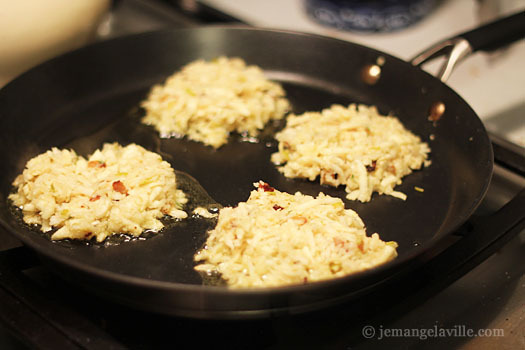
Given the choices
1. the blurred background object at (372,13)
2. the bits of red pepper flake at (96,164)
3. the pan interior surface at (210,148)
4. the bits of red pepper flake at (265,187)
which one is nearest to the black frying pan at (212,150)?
the pan interior surface at (210,148)

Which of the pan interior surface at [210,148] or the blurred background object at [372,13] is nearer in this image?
the pan interior surface at [210,148]

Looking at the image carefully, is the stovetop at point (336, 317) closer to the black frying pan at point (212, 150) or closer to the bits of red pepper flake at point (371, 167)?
A: the black frying pan at point (212, 150)

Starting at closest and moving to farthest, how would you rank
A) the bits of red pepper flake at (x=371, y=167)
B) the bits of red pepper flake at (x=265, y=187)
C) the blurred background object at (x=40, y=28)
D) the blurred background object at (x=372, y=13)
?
1. the bits of red pepper flake at (x=265, y=187)
2. the bits of red pepper flake at (x=371, y=167)
3. the blurred background object at (x=40, y=28)
4. the blurred background object at (x=372, y=13)

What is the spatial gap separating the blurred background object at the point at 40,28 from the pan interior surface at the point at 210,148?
0.16 metres

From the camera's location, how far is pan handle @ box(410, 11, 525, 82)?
2.02m

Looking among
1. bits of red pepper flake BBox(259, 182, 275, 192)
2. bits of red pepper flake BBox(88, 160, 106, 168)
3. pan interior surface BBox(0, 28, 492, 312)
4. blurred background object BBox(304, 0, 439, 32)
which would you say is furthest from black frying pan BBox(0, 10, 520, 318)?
blurred background object BBox(304, 0, 439, 32)

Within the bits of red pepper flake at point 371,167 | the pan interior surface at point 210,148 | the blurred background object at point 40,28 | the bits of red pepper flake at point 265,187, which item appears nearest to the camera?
the pan interior surface at point 210,148

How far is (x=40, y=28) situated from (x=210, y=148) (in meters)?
0.92

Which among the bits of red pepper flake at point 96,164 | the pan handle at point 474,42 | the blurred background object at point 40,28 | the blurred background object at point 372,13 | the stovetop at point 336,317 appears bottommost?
the stovetop at point 336,317

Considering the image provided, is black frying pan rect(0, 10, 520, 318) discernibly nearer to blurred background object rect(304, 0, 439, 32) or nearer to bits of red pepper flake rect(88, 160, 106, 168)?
bits of red pepper flake rect(88, 160, 106, 168)

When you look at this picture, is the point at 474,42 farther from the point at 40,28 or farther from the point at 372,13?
the point at 40,28

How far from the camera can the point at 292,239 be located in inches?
58.4

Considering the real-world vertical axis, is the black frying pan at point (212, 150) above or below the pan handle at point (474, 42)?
below

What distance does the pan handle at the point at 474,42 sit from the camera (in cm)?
202
